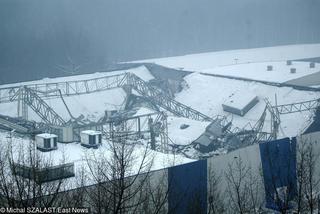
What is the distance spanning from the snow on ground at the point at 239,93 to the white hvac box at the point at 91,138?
797 centimetres

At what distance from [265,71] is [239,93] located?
5.09 meters

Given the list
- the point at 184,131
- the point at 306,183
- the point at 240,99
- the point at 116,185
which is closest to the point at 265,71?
the point at 240,99

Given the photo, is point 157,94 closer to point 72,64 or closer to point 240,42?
point 72,64

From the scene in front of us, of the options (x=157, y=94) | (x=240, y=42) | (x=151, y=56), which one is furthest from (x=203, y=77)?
(x=240, y=42)

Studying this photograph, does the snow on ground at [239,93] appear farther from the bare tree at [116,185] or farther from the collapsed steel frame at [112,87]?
the bare tree at [116,185]

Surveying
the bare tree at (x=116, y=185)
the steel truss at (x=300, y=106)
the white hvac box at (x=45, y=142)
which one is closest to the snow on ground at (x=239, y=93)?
the steel truss at (x=300, y=106)

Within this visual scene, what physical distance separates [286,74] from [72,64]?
15.3 meters

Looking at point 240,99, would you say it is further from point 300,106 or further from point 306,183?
point 306,183

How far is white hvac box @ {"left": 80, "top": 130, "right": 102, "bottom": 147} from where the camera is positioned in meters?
11.2

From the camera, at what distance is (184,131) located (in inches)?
663

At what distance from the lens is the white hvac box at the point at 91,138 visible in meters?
11.2

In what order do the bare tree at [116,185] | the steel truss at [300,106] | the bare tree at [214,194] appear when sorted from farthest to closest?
the steel truss at [300,106], the bare tree at [214,194], the bare tree at [116,185]

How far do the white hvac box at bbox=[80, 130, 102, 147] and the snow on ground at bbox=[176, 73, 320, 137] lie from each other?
7.97 m

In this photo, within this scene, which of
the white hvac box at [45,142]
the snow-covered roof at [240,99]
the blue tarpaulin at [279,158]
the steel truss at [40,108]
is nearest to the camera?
the white hvac box at [45,142]
